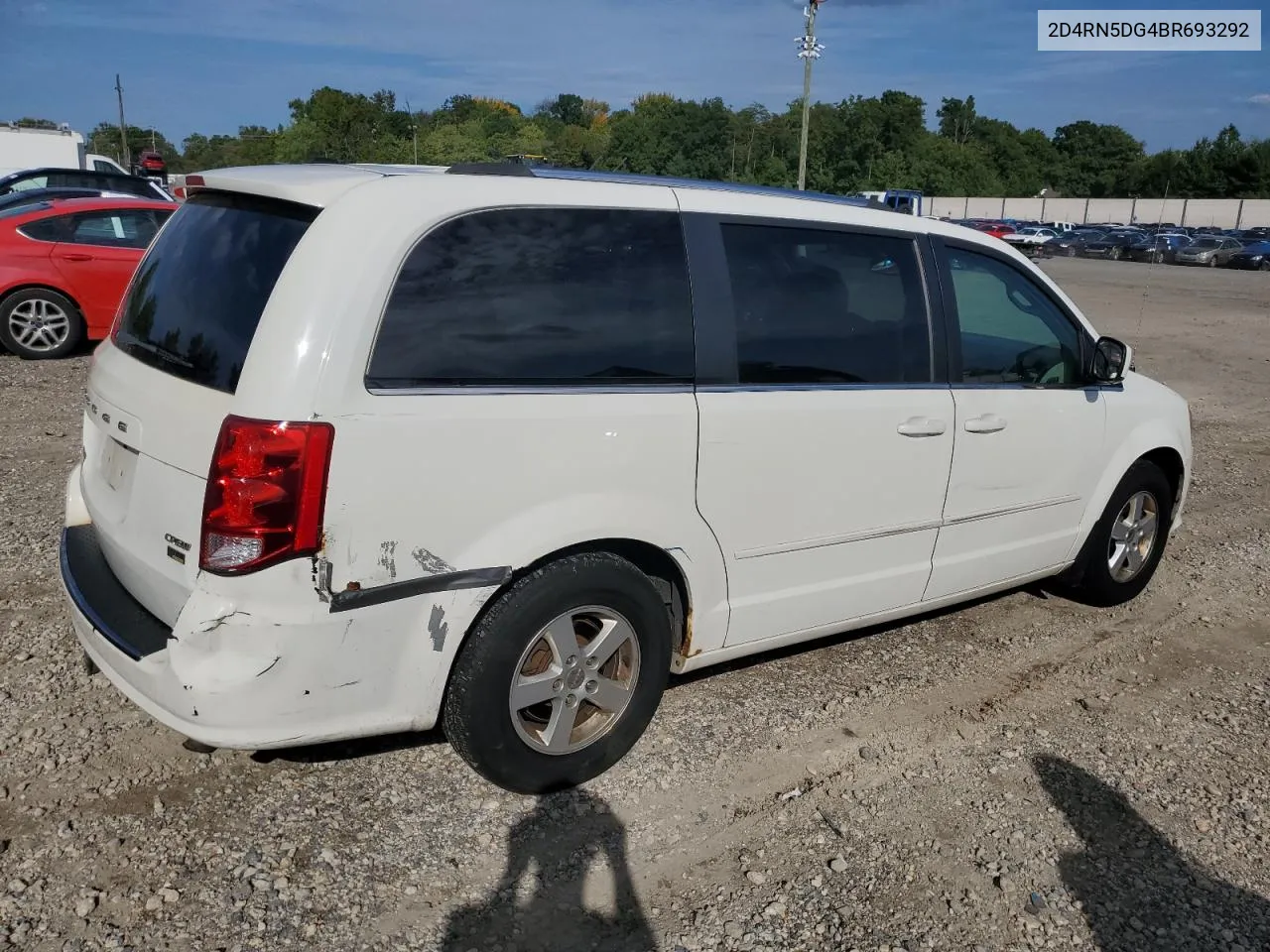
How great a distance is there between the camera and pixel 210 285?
3.07 m

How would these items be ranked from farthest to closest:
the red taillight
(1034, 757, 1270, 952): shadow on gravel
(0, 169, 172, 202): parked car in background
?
1. (0, 169, 172, 202): parked car in background
2. (1034, 757, 1270, 952): shadow on gravel
3. the red taillight

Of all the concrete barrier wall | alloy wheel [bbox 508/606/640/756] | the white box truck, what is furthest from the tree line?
alloy wheel [bbox 508/606/640/756]

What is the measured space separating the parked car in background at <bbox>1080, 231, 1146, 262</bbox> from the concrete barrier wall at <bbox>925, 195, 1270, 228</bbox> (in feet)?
66.2

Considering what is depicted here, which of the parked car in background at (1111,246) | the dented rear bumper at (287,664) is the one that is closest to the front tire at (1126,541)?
the dented rear bumper at (287,664)

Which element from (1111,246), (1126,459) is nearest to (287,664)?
(1126,459)

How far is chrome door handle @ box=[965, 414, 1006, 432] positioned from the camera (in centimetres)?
410

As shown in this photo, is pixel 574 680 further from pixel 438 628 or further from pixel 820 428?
pixel 820 428

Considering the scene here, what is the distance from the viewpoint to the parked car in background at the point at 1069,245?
4988 centimetres

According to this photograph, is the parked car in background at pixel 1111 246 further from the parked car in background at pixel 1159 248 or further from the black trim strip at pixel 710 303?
the black trim strip at pixel 710 303

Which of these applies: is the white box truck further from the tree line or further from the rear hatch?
the tree line

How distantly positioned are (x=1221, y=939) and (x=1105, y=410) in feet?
8.25

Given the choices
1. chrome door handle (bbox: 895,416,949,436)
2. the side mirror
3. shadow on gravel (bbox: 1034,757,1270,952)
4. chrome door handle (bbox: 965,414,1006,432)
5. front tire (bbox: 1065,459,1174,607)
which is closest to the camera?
shadow on gravel (bbox: 1034,757,1270,952)

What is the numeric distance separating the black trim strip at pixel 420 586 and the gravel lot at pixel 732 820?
801 mm

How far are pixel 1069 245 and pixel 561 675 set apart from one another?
5282cm
